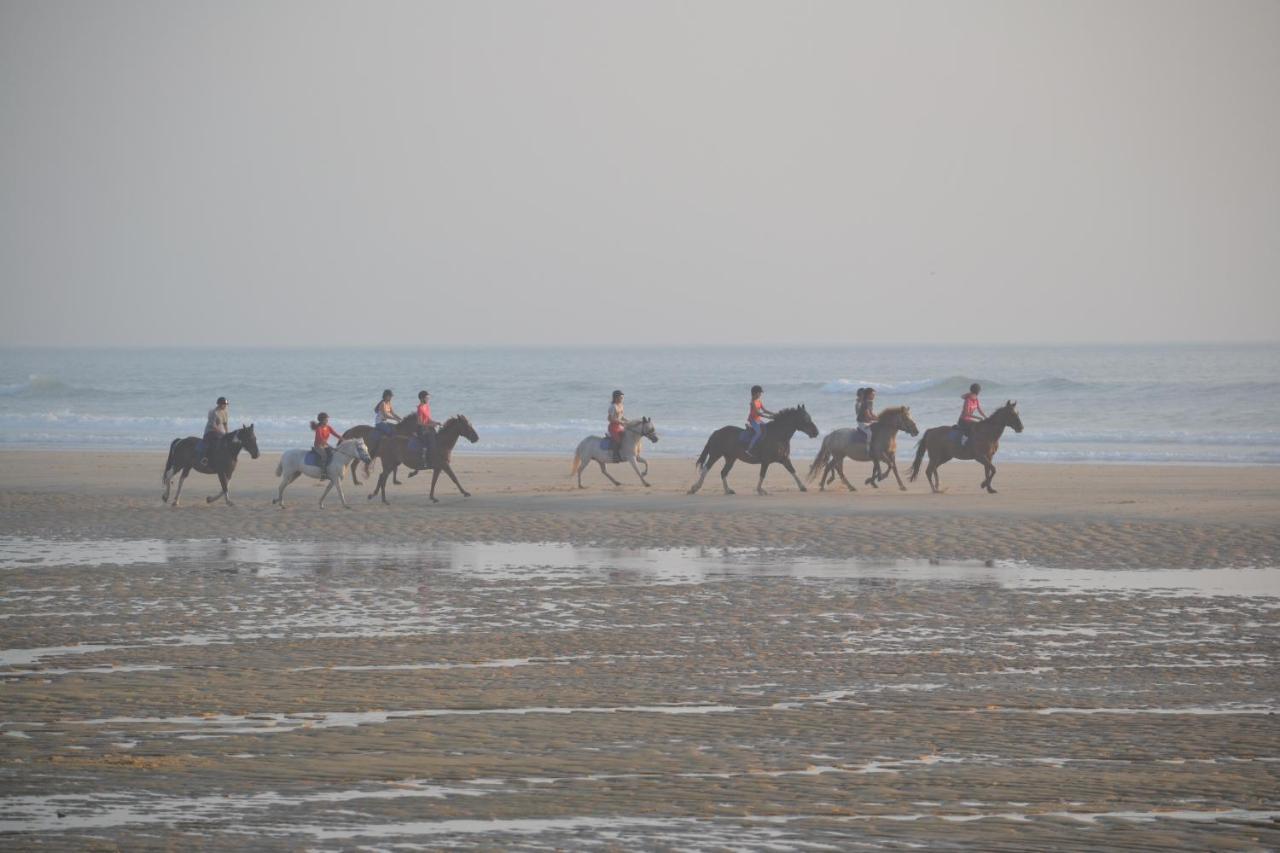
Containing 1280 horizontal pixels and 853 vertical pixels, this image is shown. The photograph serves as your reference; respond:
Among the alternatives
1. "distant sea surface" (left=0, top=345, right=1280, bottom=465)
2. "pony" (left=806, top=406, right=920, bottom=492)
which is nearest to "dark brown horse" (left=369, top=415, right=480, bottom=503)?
"pony" (left=806, top=406, right=920, bottom=492)

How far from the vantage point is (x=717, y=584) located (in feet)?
54.4

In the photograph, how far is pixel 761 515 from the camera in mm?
23609

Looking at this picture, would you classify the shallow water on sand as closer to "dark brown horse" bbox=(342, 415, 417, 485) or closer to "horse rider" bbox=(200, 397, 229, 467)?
"horse rider" bbox=(200, 397, 229, 467)

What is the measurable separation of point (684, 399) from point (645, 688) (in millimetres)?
68999

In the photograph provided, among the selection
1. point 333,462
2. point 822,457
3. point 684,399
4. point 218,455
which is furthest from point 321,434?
point 684,399

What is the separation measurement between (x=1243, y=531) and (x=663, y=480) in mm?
12725

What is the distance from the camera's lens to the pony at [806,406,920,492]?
89.4ft

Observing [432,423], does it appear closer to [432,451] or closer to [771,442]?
[432,451]

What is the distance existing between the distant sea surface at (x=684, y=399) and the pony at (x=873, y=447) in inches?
385

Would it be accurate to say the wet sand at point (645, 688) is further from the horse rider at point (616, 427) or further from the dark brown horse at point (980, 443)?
the horse rider at point (616, 427)

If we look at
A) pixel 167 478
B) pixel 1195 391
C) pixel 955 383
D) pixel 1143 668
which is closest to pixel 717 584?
pixel 1143 668

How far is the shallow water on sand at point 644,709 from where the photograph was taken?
7.88 m

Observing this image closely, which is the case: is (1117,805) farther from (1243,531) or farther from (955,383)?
(955,383)

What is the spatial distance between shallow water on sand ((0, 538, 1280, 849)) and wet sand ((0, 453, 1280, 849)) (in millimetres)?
36
